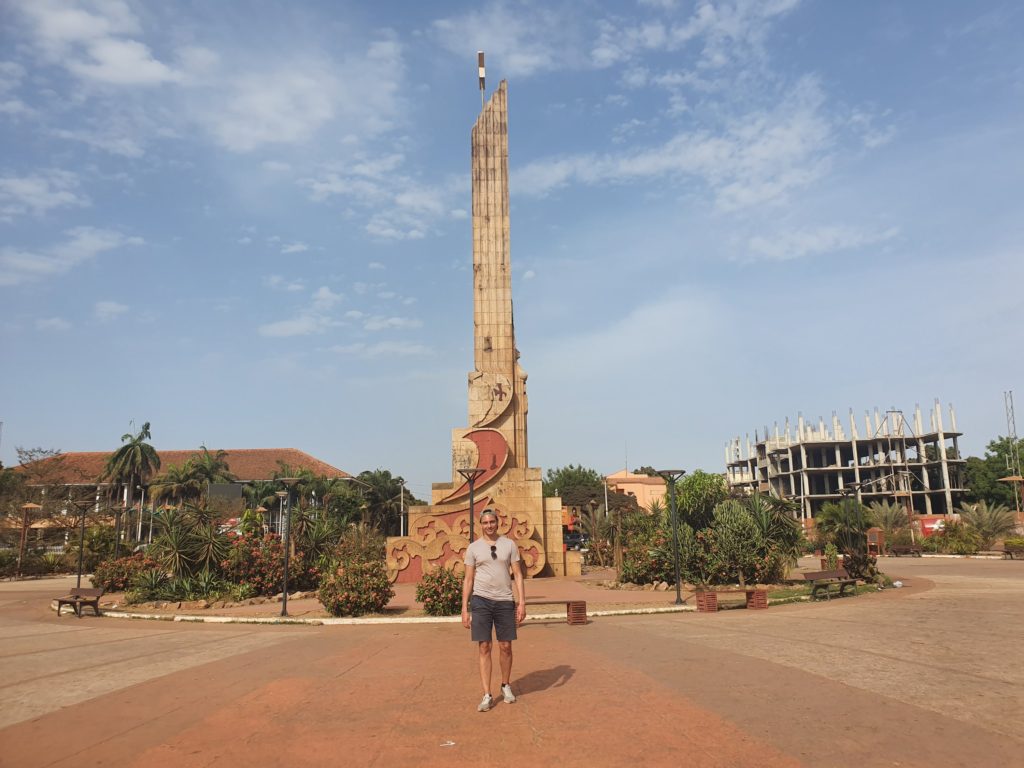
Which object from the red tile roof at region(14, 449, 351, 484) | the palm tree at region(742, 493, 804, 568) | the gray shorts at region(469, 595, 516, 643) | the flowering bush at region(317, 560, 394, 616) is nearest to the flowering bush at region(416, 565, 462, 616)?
the flowering bush at region(317, 560, 394, 616)

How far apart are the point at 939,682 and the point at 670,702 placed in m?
2.75

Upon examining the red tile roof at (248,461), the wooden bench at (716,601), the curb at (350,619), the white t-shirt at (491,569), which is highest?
the red tile roof at (248,461)

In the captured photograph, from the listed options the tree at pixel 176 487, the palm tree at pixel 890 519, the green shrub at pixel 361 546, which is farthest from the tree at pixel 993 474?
the tree at pixel 176 487

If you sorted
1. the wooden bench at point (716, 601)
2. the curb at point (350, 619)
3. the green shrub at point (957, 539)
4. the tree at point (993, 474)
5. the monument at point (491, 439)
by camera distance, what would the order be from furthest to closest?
the tree at point (993, 474) < the green shrub at point (957, 539) < the monument at point (491, 439) < the wooden bench at point (716, 601) < the curb at point (350, 619)

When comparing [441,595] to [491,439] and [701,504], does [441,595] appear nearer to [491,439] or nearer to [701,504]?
[701,504]

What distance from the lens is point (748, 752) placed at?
184 inches

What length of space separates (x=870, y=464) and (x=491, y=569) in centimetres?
7515

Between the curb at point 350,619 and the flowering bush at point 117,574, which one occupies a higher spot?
the flowering bush at point 117,574

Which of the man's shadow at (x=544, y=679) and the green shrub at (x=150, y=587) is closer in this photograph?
the man's shadow at (x=544, y=679)

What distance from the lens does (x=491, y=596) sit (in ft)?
20.4

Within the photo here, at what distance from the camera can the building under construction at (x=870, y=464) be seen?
68.4 metres

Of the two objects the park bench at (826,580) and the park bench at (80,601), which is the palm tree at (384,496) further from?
the park bench at (826,580)

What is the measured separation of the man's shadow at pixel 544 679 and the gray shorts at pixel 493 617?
78 centimetres

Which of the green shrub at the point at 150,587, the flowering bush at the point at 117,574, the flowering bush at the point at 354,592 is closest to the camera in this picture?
the flowering bush at the point at 354,592
